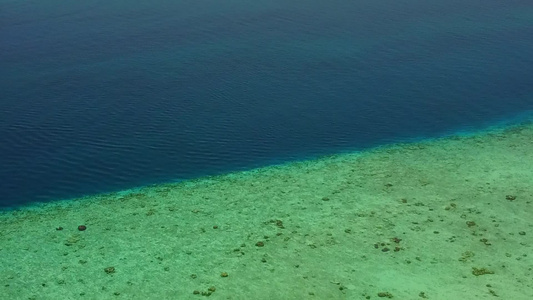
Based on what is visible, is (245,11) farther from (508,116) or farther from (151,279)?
(151,279)

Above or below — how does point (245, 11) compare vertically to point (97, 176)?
above

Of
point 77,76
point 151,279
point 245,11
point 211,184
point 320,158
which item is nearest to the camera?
point 151,279

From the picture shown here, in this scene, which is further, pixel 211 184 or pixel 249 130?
pixel 249 130

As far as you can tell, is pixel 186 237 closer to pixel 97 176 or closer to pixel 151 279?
pixel 151 279

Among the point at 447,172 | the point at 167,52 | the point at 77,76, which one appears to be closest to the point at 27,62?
the point at 77,76


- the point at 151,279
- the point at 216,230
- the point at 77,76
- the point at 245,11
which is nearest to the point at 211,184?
the point at 216,230

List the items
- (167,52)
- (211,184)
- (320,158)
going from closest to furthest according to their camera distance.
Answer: (211,184)
(320,158)
(167,52)
